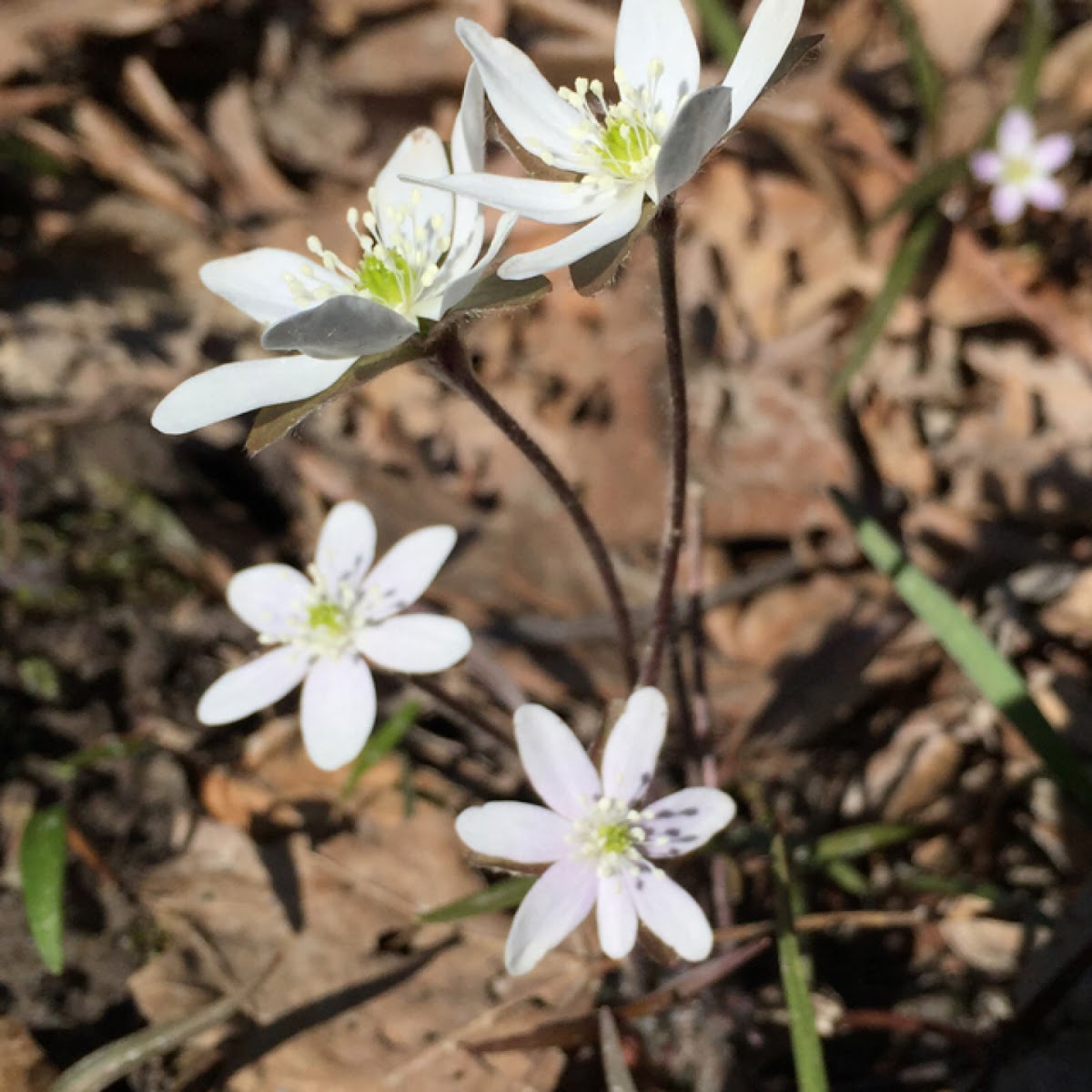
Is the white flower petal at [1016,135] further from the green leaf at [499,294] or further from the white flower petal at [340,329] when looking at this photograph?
the white flower petal at [340,329]

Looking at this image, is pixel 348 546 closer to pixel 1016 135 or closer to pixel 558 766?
pixel 558 766

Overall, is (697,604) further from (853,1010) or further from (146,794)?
(146,794)

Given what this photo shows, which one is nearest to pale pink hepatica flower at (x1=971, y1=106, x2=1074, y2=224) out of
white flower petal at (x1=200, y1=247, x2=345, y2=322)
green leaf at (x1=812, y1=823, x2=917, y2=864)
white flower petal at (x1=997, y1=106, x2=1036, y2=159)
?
white flower petal at (x1=997, y1=106, x2=1036, y2=159)

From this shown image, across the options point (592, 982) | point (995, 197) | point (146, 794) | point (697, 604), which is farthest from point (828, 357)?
point (146, 794)

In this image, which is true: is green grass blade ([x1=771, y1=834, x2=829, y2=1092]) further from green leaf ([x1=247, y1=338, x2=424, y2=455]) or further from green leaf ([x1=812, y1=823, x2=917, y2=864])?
green leaf ([x1=247, y1=338, x2=424, y2=455])

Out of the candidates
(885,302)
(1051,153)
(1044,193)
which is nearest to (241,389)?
(885,302)
